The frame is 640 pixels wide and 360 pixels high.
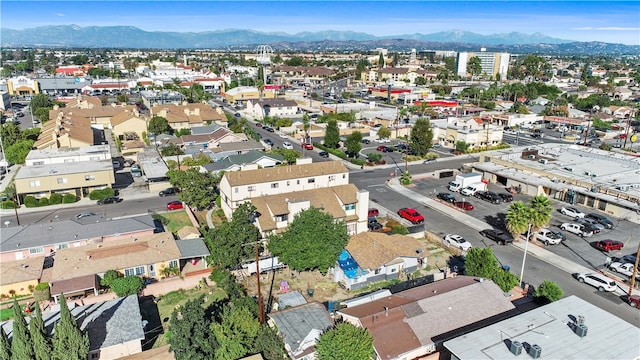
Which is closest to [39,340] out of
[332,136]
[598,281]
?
[598,281]

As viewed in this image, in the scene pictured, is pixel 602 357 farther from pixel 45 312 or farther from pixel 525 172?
pixel 525 172

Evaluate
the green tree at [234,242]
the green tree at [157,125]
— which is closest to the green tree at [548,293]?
the green tree at [234,242]

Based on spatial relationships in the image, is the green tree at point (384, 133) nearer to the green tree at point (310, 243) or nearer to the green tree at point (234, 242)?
the green tree at point (310, 243)

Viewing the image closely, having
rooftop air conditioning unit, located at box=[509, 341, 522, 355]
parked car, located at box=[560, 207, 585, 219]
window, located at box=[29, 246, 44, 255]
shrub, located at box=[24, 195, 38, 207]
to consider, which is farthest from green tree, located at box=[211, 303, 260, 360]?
parked car, located at box=[560, 207, 585, 219]

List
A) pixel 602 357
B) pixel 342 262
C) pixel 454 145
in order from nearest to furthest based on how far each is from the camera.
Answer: pixel 602 357 → pixel 342 262 → pixel 454 145

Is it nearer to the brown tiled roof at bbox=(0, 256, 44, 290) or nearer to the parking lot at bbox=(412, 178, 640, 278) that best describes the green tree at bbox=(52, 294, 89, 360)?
the brown tiled roof at bbox=(0, 256, 44, 290)

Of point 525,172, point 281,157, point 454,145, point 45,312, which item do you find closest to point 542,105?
point 454,145

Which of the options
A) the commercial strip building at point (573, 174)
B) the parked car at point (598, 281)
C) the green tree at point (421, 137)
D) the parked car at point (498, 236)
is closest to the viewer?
the parked car at point (598, 281)
